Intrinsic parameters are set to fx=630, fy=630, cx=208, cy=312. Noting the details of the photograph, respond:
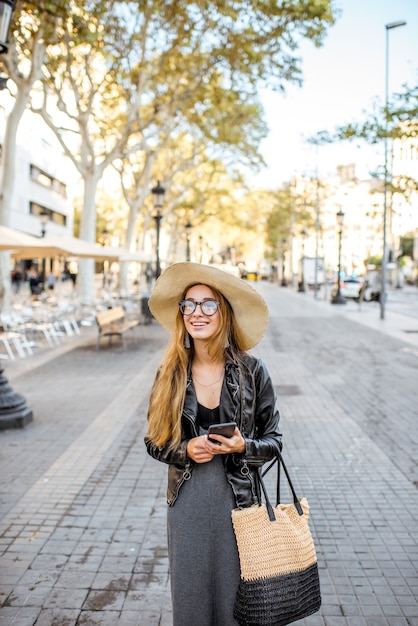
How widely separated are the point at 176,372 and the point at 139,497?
3201 mm

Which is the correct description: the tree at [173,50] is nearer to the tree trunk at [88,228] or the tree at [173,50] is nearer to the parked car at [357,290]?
the tree trunk at [88,228]

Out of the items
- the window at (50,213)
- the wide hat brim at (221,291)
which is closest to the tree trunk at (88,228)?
the wide hat brim at (221,291)

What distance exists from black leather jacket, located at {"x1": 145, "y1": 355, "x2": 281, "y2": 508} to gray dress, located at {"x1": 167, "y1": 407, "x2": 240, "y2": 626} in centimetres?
5

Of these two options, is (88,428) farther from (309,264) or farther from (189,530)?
(309,264)

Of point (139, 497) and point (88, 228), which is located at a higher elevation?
point (88, 228)

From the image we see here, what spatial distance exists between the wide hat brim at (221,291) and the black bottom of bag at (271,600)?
3.23 ft

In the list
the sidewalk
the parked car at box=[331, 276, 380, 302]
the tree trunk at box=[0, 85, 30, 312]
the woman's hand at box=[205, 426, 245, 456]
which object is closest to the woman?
the woman's hand at box=[205, 426, 245, 456]

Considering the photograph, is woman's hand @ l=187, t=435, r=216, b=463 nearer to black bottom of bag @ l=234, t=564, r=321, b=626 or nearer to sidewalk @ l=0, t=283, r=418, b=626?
black bottom of bag @ l=234, t=564, r=321, b=626

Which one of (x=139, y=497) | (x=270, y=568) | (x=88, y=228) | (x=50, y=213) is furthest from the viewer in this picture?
(x=50, y=213)

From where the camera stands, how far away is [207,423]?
2609 millimetres

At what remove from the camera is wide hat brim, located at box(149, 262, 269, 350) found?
2.67 meters

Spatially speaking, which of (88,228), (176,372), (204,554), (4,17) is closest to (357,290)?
(88,228)

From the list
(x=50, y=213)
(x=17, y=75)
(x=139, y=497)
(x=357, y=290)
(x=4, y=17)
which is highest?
(x=50, y=213)

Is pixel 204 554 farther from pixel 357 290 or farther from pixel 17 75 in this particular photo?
pixel 357 290
